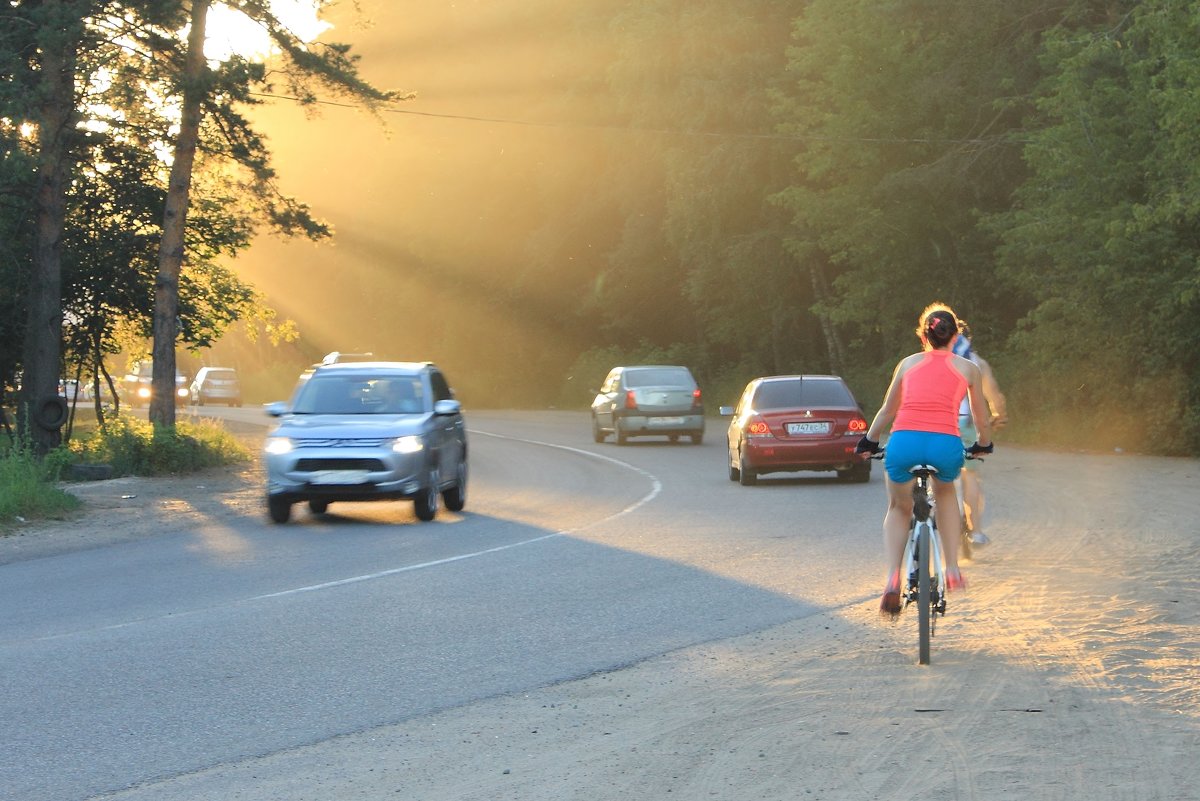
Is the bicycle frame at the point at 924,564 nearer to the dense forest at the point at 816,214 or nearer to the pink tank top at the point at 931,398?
the pink tank top at the point at 931,398

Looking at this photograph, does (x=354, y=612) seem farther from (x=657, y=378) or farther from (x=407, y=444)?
(x=657, y=378)

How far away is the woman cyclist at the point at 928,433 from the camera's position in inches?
326

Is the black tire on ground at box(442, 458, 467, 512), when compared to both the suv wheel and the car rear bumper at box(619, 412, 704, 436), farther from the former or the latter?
the car rear bumper at box(619, 412, 704, 436)

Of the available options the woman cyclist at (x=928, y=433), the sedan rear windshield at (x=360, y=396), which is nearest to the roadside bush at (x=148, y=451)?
the sedan rear windshield at (x=360, y=396)

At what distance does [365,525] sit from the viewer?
17.5 meters

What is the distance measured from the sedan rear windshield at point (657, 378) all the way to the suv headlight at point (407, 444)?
688 inches

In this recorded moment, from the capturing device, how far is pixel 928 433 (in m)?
8.29

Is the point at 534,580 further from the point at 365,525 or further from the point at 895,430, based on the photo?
the point at 365,525

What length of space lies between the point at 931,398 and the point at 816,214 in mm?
35023

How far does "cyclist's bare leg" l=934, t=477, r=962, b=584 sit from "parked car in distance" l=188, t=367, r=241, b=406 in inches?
2806

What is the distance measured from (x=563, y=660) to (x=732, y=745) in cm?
239

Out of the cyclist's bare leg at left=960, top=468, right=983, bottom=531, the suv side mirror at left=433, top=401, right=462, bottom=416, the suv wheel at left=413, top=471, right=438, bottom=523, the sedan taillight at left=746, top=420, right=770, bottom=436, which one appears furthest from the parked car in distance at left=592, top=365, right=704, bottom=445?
the cyclist's bare leg at left=960, top=468, right=983, bottom=531

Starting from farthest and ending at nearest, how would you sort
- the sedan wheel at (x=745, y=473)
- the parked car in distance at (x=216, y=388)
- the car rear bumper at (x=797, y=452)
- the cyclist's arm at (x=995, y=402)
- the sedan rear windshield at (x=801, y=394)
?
the parked car in distance at (x=216, y=388), the sedan rear windshield at (x=801, y=394), the sedan wheel at (x=745, y=473), the car rear bumper at (x=797, y=452), the cyclist's arm at (x=995, y=402)

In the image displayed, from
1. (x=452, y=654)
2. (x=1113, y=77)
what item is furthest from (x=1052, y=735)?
(x=1113, y=77)
